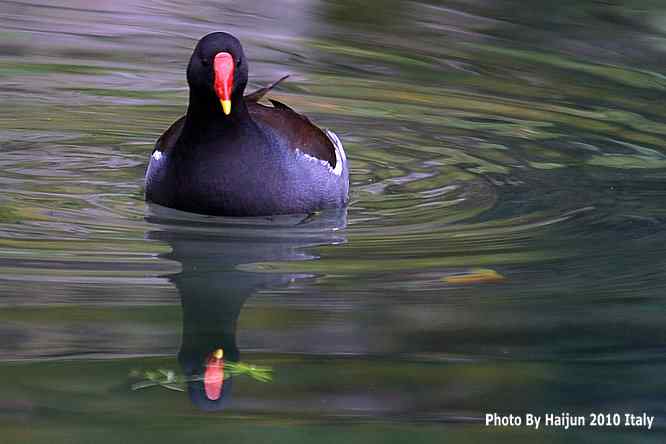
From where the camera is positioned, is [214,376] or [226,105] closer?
[214,376]

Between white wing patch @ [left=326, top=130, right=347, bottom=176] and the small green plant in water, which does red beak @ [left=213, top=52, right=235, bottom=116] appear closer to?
white wing patch @ [left=326, top=130, right=347, bottom=176]

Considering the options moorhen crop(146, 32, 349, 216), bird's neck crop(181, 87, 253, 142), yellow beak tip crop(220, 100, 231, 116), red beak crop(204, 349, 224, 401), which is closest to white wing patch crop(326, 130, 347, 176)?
moorhen crop(146, 32, 349, 216)

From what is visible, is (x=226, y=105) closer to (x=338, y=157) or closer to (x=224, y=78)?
(x=224, y=78)

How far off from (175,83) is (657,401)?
5.73 m

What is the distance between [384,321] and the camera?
17.2 feet

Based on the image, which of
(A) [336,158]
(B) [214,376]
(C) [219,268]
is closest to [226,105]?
(C) [219,268]

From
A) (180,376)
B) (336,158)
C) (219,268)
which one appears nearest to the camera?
(180,376)

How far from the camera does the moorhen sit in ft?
Result: 21.3

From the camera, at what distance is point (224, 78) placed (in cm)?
641

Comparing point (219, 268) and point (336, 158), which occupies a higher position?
point (336, 158)

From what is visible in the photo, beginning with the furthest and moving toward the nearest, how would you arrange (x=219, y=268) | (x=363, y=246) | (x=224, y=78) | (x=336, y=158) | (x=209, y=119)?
(x=336, y=158) < (x=209, y=119) < (x=224, y=78) < (x=363, y=246) < (x=219, y=268)

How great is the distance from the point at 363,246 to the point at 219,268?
0.67 meters

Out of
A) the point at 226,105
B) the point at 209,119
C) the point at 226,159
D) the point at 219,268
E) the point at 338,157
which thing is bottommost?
the point at 219,268

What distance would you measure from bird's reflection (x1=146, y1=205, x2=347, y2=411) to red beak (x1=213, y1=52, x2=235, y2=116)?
542 mm
